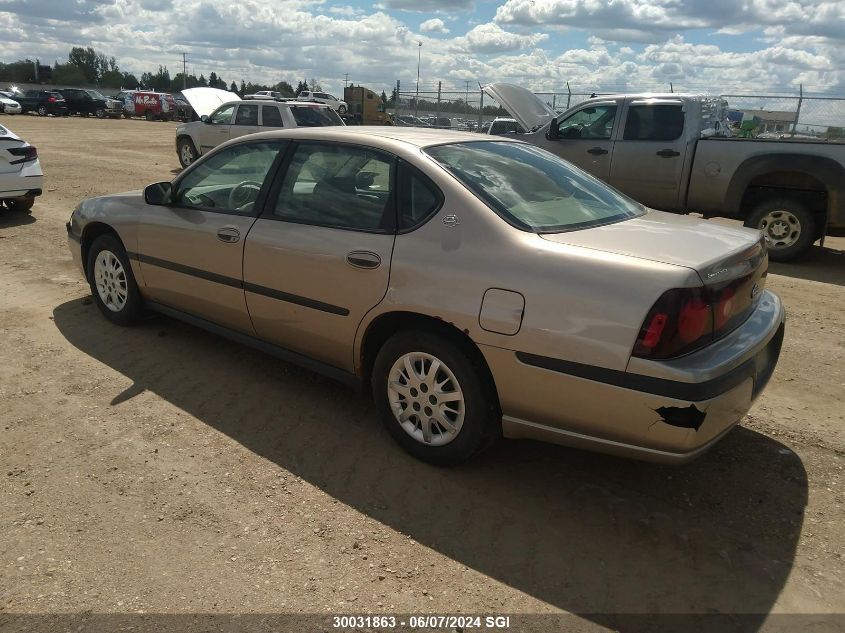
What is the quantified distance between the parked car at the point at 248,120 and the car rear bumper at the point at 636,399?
1222 cm

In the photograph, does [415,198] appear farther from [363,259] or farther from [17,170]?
[17,170]

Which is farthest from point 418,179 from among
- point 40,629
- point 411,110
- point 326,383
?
point 411,110

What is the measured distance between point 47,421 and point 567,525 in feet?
9.50

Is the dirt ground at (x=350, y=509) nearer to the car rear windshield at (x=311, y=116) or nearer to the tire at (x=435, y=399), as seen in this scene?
the tire at (x=435, y=399)

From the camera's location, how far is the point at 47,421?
11.9 feet

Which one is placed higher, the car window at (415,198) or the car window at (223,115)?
the car window at (223,115)

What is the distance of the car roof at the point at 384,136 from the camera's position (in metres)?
3.50

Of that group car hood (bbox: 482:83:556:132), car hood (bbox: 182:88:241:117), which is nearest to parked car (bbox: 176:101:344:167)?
car hood (bbox: 182:88:241:117)

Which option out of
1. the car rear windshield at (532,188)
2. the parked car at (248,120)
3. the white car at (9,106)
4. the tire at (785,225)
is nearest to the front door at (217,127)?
the parked car at (248,120)

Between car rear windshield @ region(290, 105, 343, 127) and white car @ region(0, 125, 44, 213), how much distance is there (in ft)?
19.5

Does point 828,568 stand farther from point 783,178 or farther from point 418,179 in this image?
point 783,178

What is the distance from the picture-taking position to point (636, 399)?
255 centimetres

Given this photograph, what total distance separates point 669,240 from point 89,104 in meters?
47.4

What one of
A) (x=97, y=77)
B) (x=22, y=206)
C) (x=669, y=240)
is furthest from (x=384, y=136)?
(x=97, y=77)
